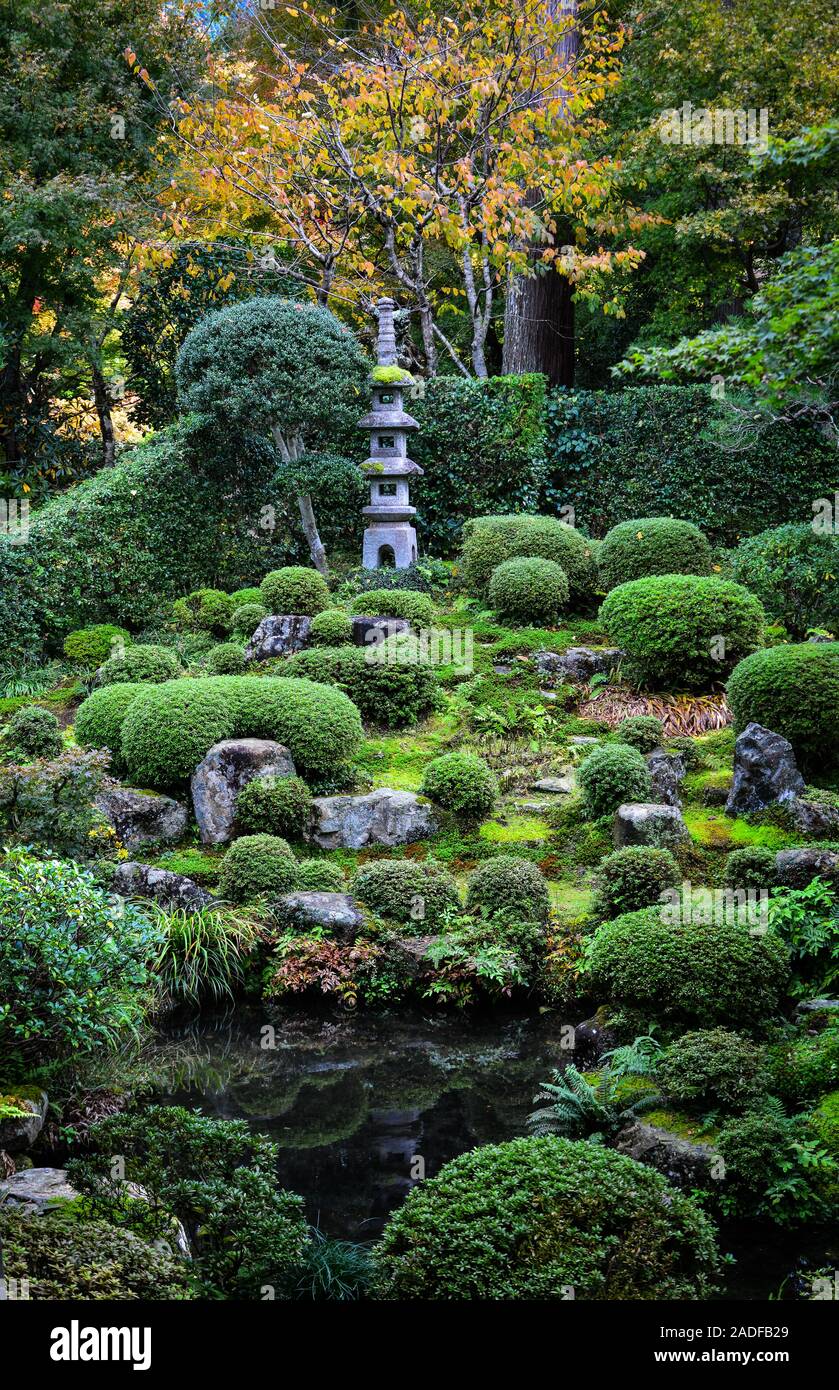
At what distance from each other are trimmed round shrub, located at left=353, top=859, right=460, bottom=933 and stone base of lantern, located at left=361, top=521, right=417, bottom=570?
683 cm

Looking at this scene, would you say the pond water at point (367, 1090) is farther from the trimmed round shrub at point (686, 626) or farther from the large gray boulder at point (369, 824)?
the trimmed round shrub at point (686, 626)

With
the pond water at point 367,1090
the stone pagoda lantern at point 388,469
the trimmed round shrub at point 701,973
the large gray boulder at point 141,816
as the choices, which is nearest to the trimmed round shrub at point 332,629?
the stone pagoda lantern at point 388,469

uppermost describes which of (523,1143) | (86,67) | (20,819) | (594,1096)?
(86,67)

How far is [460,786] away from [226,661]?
3.57 m

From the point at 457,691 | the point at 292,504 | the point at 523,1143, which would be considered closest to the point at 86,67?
the point at 292,504

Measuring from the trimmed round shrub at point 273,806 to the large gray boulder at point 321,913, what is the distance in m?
1.06

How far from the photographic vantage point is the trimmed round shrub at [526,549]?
14.9m

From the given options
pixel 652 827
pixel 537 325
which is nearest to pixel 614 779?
pixel 652 827

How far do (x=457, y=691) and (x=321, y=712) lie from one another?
2.33 meters

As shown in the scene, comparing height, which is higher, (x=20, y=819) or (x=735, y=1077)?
(x=20, y=819)

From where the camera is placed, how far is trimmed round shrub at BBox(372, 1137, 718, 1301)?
184 inches

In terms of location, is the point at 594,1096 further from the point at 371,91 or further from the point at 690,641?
the point at 371,91

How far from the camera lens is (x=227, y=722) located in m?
11.0

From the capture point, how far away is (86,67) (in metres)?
18.4
